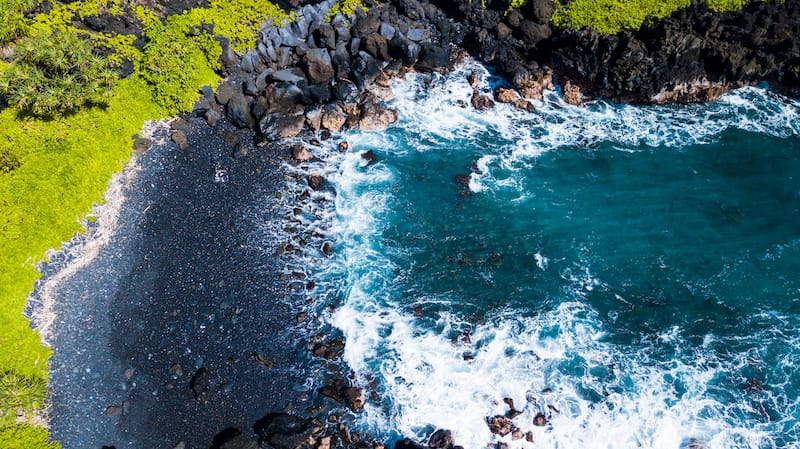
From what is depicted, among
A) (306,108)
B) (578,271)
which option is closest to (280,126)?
(306,108)

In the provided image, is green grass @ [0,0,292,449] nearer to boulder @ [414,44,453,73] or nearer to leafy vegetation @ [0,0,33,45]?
leafy vegetation @ [0,0,33,45]

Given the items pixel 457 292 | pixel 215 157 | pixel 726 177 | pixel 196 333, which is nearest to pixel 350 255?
pixel 457 292

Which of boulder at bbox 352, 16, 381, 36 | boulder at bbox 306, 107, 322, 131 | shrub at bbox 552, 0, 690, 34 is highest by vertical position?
shrub at bbox 552, 0, 690, 34

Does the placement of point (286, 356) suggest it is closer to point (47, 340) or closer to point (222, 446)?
Answer: point (222, 446)

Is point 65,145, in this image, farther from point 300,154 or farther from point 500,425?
point 500,425

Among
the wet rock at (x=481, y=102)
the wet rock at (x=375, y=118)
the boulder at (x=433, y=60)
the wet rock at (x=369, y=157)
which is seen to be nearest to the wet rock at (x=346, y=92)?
the wet rock at (x=375, y=118)

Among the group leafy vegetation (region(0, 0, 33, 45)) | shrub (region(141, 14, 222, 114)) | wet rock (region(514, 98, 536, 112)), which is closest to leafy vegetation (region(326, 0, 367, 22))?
shrub (region(141, 14, 222, 114))
